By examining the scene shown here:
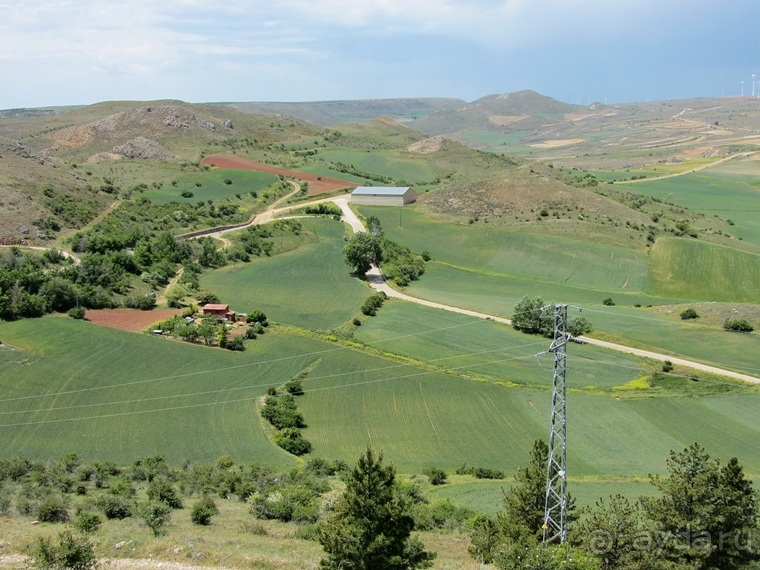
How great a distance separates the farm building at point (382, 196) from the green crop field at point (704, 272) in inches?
1763

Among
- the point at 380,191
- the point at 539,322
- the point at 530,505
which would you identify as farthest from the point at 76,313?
the point at 380,191

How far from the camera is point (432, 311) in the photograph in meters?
68.4

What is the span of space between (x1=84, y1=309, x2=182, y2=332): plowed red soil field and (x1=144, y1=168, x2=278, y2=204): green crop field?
49811 mm

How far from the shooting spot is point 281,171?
146 meters

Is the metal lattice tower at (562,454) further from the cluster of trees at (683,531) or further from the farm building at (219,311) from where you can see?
the farm building at (219,311)

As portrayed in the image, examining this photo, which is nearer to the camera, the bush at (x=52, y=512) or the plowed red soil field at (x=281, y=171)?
the bush at (x=52, y=512)

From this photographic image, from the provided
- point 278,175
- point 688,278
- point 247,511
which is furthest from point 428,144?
point 247,511

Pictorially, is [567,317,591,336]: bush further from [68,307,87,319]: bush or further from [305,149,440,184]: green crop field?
[305,149,440,184]: green crop field

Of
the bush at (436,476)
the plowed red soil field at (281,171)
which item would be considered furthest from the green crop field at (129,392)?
the plowed red soil field at (281,171)

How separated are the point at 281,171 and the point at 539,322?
95.0 meters

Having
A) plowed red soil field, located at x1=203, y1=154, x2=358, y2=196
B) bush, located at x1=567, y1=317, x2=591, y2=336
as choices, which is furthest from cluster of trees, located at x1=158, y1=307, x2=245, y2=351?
plowed red soil field, located at x1=203, y1=154, x2=358, y2=196

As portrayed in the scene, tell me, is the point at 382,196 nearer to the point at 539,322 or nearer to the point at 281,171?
the point at 281,171

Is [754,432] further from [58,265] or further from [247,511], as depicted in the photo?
[58,265]

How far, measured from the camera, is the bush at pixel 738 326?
6094 cm
